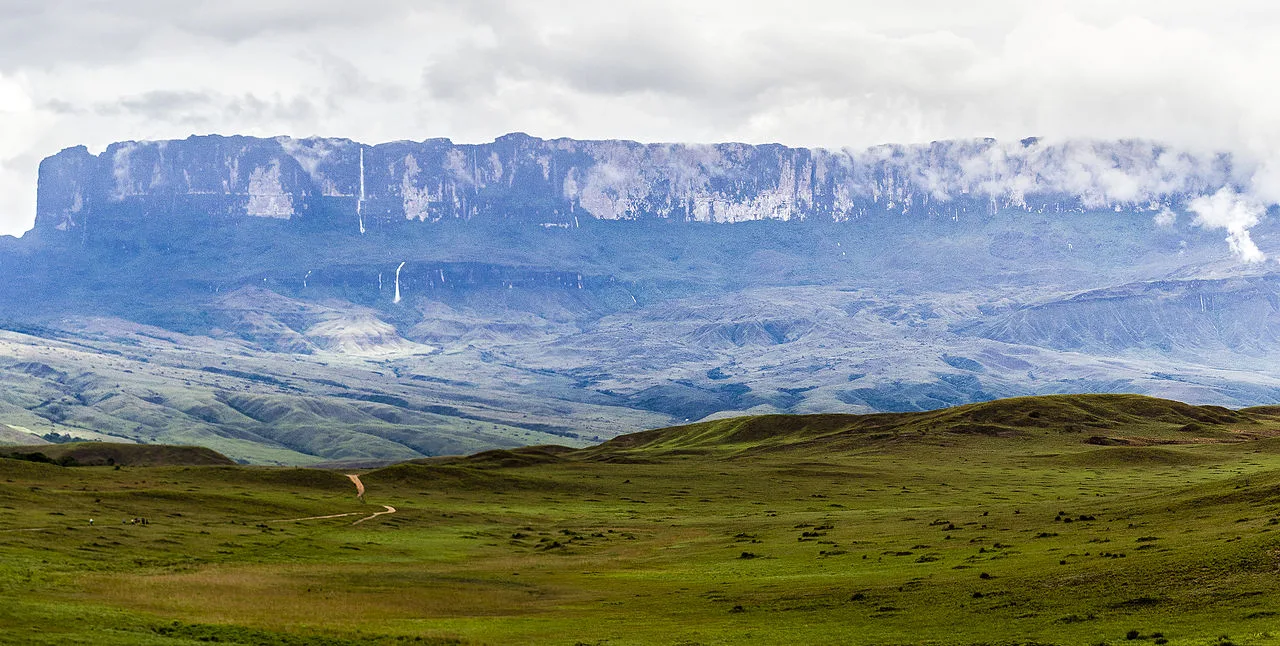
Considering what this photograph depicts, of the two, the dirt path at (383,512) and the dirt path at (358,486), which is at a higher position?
the dirt path at (383,512)

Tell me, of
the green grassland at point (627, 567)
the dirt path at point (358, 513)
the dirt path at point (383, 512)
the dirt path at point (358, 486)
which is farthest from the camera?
the dirt path at point (358, 486)

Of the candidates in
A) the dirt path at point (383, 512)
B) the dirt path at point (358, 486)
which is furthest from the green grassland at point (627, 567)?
the dirt path at point (358, 486)

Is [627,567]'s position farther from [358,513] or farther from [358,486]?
[358,486]

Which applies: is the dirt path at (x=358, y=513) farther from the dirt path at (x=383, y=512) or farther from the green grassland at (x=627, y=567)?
the green grassland at (x=627, y=567)

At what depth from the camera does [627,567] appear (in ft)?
335

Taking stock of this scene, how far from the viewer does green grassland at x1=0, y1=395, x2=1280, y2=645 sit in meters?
61.5

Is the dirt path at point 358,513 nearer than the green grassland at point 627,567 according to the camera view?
No

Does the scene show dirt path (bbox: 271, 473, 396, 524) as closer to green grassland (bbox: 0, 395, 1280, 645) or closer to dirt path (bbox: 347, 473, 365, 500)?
dirt path (bbox: 347, 473, 365, 500)

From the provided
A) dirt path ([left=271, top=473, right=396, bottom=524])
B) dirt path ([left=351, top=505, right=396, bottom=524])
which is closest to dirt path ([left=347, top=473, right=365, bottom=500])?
dirt path ([left=271, top=473, right=396, bottom=524])

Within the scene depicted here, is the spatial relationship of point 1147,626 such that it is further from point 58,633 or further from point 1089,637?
point 58,633

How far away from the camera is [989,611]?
64.5 m

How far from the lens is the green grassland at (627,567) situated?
202ft

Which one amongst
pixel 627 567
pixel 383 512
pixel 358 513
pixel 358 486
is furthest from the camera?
pixel 358 486

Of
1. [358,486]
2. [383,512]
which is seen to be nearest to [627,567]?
[383,512]
